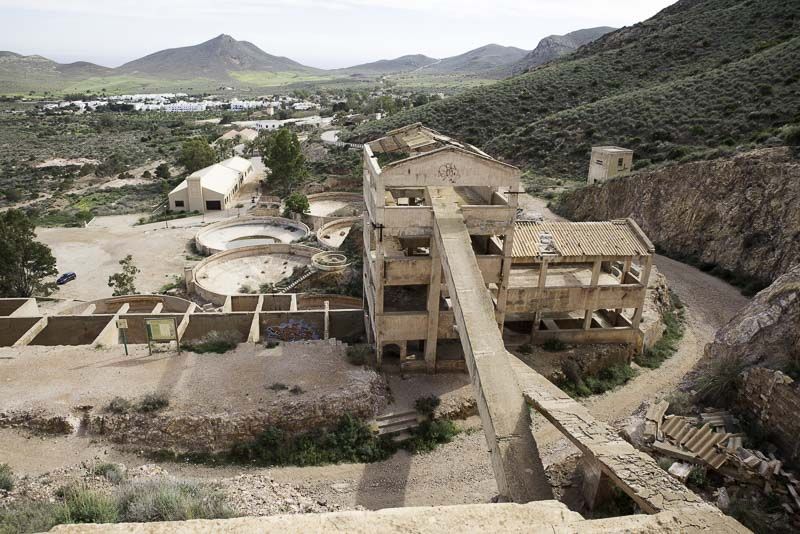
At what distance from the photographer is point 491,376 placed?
12.5m

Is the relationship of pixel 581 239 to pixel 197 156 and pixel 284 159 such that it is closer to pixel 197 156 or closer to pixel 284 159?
pixel 284 159

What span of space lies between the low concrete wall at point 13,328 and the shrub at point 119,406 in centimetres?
863

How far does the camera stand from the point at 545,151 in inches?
1906

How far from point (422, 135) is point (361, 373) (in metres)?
10.6

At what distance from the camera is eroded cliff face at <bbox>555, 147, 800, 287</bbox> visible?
25.4m

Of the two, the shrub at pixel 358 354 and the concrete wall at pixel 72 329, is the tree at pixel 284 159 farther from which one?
the shrub at pixel 358 354

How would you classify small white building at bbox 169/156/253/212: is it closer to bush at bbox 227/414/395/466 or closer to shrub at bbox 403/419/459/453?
bush at bbox 227/414/395/466

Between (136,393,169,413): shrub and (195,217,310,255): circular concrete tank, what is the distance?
2257cm

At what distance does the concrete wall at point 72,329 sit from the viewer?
22156 mm

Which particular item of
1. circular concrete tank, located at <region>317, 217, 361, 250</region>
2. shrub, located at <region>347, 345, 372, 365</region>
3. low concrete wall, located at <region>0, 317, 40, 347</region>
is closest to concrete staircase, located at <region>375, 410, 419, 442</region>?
shrub, located at <region>347, 345, 372, 365</region>

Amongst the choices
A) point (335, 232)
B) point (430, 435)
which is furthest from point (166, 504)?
point (335, 232)

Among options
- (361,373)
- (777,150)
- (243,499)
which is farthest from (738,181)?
(243,499)

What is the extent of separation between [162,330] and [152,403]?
Answer: 3.67m

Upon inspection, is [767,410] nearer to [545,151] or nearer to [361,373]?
[361,373]
